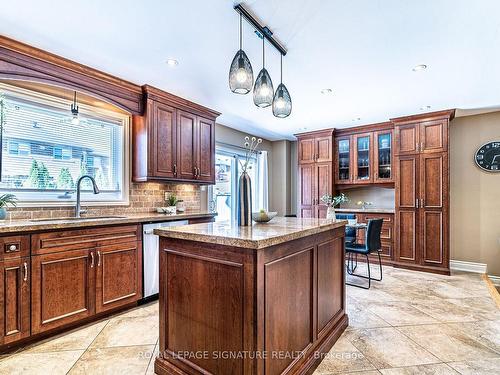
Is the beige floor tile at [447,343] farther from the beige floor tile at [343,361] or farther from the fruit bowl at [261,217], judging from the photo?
the fruit bowl at [261,217]

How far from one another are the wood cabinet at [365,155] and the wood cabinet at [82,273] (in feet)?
13.1

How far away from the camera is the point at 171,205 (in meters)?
3.96

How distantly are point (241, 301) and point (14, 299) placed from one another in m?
1.85

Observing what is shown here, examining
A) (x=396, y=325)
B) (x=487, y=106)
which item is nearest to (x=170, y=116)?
(x=396, y=325)

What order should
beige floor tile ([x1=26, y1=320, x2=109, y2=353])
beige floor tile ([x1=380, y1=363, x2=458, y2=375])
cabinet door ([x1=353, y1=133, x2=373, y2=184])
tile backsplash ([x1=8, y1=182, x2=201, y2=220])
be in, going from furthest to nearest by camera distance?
cabinet door ([x1=353, y1=133, x2=373, y2=184])
tile backsplash ([x1=8, y1=182, x2=201, y2=220])
beige floor tile ([x1=26, y1=320, x2=109, y2=353])
beige floor tile ([x1=380, y1=363, x2=458, y2=375])

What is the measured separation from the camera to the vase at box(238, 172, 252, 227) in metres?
2.07

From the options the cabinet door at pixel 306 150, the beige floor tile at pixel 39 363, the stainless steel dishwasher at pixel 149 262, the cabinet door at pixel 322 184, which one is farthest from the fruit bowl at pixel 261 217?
the cabinet door at pixel 306 150

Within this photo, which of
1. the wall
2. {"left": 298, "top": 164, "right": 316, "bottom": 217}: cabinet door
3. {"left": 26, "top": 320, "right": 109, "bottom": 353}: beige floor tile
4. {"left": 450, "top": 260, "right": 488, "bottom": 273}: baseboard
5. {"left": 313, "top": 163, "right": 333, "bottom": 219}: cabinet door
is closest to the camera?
{"left": 26, "top": 320, "right": 109, "bottom": 353}: beige floor tile

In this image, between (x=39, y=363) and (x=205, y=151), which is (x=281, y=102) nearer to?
(x=205, y=151)

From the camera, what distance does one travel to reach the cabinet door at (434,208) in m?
4.37

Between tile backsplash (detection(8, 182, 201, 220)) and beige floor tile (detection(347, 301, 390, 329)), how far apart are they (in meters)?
2.59

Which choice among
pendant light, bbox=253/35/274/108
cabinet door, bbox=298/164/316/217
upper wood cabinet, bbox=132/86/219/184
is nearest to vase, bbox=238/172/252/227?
pendant light, bbox=253/35/274/108

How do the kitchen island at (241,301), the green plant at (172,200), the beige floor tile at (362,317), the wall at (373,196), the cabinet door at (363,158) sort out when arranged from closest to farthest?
1. the kitchen island at (241,301)
2. the beige floor tile at (362,317)
3. the green plant at (172,200)
4. the cabinet door at (363,158)
5. the wall at (373,196)

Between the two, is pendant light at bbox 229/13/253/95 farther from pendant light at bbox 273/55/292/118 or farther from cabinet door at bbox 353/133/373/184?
cabinet door at bbox 353/133/373/184
